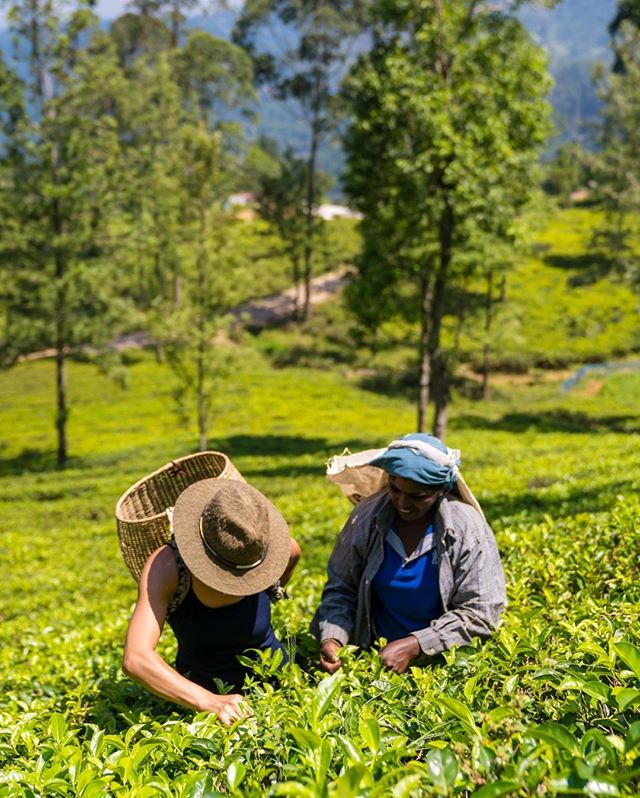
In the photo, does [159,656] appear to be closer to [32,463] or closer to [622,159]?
[32,463]

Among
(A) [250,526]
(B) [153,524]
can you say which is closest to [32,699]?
(B) [153,524]

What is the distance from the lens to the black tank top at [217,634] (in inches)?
142

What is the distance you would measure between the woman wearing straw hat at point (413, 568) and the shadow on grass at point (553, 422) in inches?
806

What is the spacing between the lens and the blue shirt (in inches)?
148

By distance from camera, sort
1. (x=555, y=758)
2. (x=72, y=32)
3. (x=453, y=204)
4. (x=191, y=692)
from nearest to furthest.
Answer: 1. (x=555, y=758)
2. (x=191, y=692)
3. (x=453, y=204)
4. (x=72, y=32)

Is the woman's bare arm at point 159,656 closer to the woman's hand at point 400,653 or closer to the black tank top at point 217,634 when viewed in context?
the black tank top at point 217,634

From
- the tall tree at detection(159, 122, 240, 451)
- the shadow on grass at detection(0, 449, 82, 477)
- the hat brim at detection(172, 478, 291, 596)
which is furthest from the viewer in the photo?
the shadow on grass at detection(0, 449, 82, 477)

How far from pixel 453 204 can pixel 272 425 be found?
13.7m

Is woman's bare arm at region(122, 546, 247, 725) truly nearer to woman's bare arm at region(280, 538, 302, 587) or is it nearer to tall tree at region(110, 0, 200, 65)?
woman's bare arm at region(280, 538, 302, 587)

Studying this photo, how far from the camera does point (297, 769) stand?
2168 millimetres

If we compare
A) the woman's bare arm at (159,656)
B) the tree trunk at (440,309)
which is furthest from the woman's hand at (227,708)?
the tree trunk at (440,309)

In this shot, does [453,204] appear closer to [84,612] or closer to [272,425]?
[84,612]

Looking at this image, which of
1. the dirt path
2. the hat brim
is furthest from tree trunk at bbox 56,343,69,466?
the hat brim

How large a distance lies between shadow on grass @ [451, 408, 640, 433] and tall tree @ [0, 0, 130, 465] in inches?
478
